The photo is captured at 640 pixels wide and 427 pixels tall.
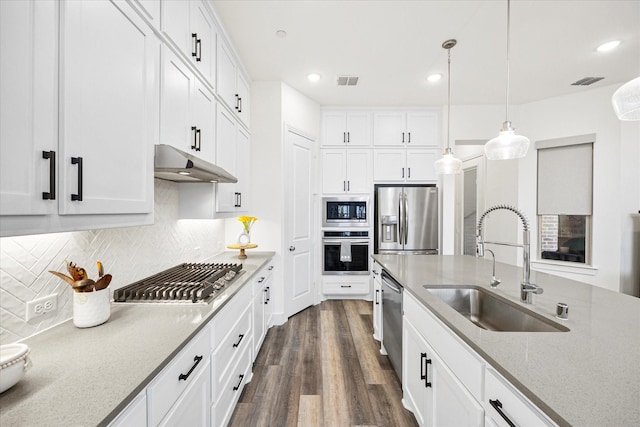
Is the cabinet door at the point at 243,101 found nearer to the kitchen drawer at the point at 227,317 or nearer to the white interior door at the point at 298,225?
the white interior door at the point at 298,225

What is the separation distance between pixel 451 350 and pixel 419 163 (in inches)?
137

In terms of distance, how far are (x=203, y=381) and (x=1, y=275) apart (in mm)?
879

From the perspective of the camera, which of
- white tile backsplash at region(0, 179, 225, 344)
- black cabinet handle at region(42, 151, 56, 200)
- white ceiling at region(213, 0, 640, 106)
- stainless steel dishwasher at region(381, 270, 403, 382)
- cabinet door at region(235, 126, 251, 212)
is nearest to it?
black cabinet handle at region(42, 151, 56, 200)

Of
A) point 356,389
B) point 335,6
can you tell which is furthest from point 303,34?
point 356,389

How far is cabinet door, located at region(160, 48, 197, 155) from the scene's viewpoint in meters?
1.43

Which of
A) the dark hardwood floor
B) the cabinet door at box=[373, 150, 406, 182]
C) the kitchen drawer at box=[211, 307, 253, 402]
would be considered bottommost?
the dark hardwood floor

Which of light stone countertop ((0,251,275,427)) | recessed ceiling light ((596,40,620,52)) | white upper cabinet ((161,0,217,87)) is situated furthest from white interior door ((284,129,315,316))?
recessed ceiling light ((596,40,620,52))

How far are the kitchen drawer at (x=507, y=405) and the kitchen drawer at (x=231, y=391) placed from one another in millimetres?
1293

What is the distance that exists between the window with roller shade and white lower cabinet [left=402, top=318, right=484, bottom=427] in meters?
3.50

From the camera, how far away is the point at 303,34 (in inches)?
100

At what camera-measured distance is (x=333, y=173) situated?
423 cm

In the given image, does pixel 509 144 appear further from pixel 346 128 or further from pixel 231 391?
pixel 346 128

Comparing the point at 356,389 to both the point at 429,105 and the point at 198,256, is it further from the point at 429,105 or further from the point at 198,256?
the point at 429,105

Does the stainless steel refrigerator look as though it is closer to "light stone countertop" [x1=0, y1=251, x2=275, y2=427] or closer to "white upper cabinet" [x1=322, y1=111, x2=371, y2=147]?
"white upper cabinet" [x1=322, y1=111, x2=371, y2=147]
